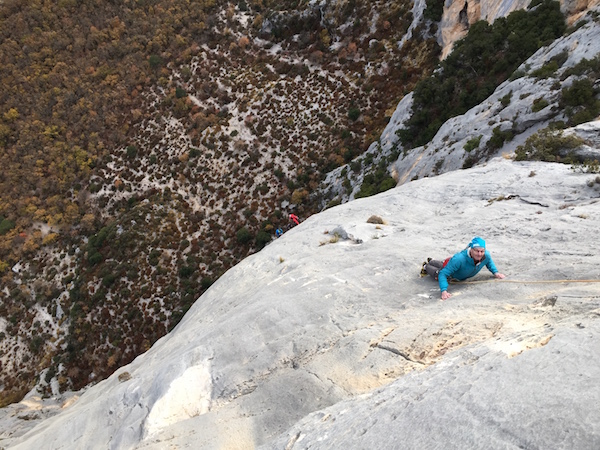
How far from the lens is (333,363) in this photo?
791 centimetres

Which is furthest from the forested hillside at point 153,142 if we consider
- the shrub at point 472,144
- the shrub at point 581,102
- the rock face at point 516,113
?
the shrub at point 581,102

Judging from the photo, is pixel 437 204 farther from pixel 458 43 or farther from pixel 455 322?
pixel 458 43

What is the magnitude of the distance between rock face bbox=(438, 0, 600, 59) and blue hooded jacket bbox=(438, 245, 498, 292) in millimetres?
28693

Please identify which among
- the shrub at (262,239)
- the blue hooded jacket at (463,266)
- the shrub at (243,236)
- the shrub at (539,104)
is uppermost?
the shrub at (539,104)

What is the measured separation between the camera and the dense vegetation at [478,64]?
26938 millimetres

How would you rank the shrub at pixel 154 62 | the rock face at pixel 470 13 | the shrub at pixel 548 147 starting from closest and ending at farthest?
the shrub at pixel 548 147, the rock face at pixel 470 13, the shrub at pixel 154 62

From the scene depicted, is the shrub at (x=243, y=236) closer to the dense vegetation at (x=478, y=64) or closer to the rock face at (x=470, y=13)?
Result: the dense vegetation at (x=478, y=64)

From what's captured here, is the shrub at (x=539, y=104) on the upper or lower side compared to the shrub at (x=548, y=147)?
upper

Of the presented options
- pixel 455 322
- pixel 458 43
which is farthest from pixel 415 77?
pixel 455 322

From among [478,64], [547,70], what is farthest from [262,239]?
[547,70]

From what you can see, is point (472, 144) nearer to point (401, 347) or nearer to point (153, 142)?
point (401, 347)

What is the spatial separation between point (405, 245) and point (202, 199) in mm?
→ 37790

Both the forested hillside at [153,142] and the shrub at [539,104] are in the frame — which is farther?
the forested hillside at [153,142]

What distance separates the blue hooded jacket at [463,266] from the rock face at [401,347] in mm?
421
